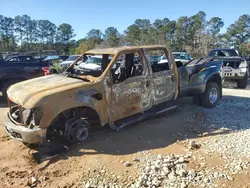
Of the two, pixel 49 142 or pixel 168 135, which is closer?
pixel 49 142

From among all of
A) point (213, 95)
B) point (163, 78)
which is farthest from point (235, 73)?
point (163, 78)

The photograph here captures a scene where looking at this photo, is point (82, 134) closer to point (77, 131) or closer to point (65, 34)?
point (77, 131)

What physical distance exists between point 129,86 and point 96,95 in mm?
809

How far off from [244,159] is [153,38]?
130ft

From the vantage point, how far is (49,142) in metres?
5.21

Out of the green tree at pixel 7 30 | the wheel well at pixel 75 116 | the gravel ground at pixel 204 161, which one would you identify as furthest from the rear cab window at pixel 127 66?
the green tree at pixel 7 30

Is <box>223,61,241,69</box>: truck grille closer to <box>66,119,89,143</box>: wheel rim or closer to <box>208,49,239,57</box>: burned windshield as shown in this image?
<box>208,49,239,57</box>: burned windshield

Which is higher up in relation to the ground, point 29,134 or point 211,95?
point 211,95

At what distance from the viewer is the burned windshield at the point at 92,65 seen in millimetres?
5676

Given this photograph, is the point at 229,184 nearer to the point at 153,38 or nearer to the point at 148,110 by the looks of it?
the point at 148,110

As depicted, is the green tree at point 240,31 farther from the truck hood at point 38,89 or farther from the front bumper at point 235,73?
the truck hood at point 38,89

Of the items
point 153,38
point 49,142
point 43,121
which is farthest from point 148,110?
point 153,38

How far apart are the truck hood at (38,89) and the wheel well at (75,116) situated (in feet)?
1.53

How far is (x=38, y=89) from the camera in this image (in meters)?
4.70
